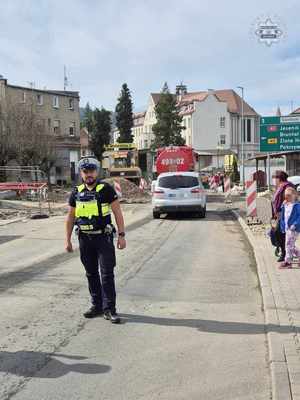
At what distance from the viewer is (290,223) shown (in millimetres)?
9734

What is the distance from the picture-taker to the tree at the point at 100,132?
9094 centimetres

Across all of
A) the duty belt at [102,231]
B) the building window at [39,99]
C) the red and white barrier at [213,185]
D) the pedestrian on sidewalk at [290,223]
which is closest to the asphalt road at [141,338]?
the pedestrian on sidewalk at [290,223]

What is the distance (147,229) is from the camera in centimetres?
1739

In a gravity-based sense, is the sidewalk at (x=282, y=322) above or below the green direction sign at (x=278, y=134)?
below

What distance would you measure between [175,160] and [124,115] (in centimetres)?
7377

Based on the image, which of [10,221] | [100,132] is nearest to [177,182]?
[10,221]

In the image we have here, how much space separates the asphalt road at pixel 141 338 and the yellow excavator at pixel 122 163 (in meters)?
29.5

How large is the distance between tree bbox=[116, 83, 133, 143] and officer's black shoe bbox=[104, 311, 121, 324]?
9686 cm

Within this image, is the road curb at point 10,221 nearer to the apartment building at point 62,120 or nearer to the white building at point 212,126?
the apartment building at point 62,120

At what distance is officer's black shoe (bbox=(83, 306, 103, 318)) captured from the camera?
21.8ft

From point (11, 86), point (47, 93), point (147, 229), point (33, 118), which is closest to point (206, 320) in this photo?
point (147, 229)

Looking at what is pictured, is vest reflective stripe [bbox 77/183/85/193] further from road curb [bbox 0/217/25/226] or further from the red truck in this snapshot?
the red truck

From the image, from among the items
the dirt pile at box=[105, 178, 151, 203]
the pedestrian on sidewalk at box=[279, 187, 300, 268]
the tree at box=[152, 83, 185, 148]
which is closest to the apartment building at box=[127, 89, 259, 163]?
the tree at box=[152, 83, 185, 148]

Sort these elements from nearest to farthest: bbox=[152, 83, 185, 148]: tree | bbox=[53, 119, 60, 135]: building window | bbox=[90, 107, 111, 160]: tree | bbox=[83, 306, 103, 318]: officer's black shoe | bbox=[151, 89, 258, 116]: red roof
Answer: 1. bbox=[83, 306, 103, 318]: officer's black shoe
2. bbox=[53, 119, 60, 135]: building window
3. bbox=[90, 107, 111, 160]: tree
4. bbox=[152, 83, 185, 148]: tree
5. bbox=[151, 89, 258, 116]: red roof
